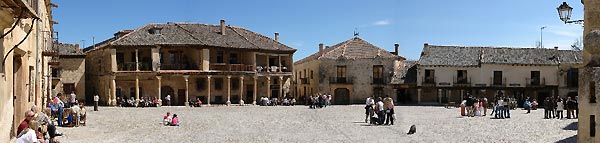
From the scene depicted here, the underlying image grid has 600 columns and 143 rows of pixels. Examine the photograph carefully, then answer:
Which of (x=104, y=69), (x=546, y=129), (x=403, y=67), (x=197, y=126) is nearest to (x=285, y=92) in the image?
(x=403, y=67)

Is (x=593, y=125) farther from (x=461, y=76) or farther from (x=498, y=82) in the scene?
(x=498, y=82)

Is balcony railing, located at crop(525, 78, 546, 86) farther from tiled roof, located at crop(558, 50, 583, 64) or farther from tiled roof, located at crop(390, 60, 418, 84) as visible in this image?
tiled roof, located at crop(390, 60, 418, 84)

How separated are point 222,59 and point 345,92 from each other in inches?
450

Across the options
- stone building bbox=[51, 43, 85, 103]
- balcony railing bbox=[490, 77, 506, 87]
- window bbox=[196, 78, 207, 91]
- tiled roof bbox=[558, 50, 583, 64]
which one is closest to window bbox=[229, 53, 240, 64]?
window bbox=[196, 78, 207, 91]

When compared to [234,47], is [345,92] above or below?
below

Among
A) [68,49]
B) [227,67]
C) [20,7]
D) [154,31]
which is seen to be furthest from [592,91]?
[68,49]

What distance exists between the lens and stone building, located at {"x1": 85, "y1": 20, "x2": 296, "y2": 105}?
3794 cm

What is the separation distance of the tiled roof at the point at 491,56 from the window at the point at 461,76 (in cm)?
63

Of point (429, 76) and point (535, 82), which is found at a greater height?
point (429, 76)

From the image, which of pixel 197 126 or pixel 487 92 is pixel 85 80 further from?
pixel 487 92

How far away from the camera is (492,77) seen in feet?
148

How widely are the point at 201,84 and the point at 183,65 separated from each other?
195 centimetres

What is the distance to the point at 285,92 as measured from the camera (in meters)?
46.0

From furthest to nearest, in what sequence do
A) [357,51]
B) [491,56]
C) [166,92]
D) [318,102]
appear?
1. [357,51]
2. [491,56]
3. [166,92]
4. [318,102]
